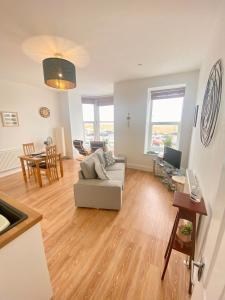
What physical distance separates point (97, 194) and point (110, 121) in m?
4.17

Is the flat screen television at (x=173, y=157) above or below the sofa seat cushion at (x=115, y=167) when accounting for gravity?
above

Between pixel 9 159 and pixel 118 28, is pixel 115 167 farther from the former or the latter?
pixel 9 159

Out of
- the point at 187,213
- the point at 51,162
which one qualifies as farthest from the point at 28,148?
the point at 187,213

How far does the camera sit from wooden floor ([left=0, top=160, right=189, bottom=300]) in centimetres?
124

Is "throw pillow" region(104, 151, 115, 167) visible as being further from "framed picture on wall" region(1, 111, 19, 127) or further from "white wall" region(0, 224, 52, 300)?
"framed picture on wall" region(1, 111, 19, 127)

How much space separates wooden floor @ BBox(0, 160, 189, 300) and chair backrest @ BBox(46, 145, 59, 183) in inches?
25.2

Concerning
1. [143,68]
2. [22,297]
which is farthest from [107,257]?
[143,68]

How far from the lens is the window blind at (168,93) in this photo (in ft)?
11.2

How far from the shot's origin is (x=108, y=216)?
7.15 ft

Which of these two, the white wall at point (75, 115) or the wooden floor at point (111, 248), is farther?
the white wall at point (75, 115)

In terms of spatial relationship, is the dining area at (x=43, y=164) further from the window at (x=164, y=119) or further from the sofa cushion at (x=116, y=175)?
the window at (x=164, y=119)

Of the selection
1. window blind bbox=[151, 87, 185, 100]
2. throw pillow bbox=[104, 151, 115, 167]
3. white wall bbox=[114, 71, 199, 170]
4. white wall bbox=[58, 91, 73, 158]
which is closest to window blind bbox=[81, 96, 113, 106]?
white wall bbox=[58, 91, 73, 158]

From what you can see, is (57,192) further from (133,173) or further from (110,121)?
(110,121)

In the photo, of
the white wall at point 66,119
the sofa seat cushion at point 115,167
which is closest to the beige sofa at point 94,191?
the sofa seat cushion at point 115,167
